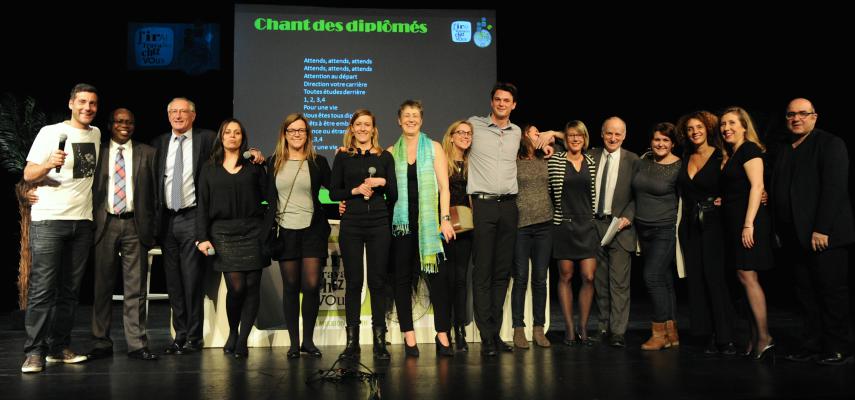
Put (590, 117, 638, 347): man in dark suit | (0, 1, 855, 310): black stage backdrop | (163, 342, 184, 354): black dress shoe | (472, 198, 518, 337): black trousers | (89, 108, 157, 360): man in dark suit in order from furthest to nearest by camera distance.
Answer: (0, 1, 855, 310): black stage backdrop < (590, 117, 638, 347): man in dark suit < (163, 342, 184, 354): black dress shoe < (472, 198, 518, 337): black trousers < (89, 108, 157, 360): man in dark suit

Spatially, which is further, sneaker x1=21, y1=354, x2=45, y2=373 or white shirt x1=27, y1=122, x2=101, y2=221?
white shirt x1=27, y1=122, x2=101, y2=221

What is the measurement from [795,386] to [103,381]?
316 cm

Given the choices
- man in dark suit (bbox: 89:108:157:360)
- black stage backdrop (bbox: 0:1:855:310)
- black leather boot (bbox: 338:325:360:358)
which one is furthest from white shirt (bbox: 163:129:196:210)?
black stage backdrop (bbox: 0:1:855:310)

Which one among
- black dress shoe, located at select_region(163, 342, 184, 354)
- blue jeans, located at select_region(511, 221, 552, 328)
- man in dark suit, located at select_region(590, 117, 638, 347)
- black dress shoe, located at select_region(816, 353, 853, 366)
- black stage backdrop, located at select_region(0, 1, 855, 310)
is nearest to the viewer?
black dress shoe, located at select_region(816, 353, 853, 366)

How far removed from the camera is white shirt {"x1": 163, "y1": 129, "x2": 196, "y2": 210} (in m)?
4.34

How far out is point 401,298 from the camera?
4047 millimetres

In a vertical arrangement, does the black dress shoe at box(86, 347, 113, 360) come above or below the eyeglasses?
below

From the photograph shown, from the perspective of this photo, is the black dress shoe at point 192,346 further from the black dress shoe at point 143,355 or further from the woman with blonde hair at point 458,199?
the woman with blonde hair at point 458,199

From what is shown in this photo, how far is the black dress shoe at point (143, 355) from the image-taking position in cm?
407

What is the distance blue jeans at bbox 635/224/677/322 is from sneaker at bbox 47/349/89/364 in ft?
10.8

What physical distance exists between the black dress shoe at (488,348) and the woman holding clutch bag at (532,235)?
0.29m

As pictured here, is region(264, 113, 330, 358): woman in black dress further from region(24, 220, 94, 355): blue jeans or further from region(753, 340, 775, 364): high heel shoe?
region(753, 340, 775, 364): high heel shoe

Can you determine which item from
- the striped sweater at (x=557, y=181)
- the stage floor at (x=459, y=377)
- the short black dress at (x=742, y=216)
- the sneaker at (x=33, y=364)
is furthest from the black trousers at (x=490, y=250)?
the sneaker at (x=33, y=364)

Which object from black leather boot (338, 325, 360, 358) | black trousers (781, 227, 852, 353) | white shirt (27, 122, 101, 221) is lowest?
black leather boot (338, 325, 360, 358)
